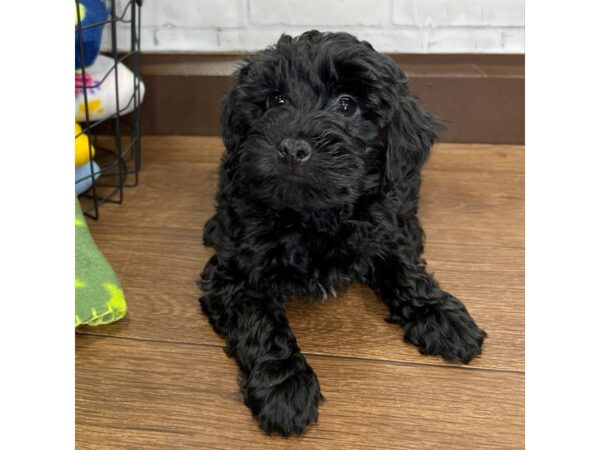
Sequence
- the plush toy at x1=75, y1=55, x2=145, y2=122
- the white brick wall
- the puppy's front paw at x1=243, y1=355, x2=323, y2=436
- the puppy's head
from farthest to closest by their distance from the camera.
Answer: the white brick wall, the plush toy at x1=75, y1=55, x2=145, y2=122, the puppy's head, the puppy's front paw at x1=243, y1=355, x2=323, y2=436

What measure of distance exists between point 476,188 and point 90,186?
1099 millimetres

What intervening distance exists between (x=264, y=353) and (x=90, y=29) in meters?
1.04

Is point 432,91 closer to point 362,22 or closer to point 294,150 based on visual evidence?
point 362,22

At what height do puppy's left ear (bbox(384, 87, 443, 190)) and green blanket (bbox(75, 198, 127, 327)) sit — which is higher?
puppy's left ear (bbox(384, 87, 443, 190))

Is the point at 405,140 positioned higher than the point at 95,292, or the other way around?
the point at 405,140

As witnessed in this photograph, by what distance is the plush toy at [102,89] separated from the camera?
1.76 meters

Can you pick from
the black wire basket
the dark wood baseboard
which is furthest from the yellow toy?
the dark wood baseboard

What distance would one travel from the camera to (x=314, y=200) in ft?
→ 3.79

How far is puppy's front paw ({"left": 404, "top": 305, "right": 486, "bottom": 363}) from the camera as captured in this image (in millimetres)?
1174

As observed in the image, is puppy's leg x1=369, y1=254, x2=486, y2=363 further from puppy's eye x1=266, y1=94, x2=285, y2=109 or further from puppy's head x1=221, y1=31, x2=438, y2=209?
puppy's eye x1=266, y1=94, x2=285, y2=109

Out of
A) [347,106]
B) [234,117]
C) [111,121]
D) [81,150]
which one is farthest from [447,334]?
[111,121]

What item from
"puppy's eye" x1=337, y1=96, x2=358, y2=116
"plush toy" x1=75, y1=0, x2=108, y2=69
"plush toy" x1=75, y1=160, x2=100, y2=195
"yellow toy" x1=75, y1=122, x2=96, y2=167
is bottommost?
"plush toy" x1=75, y1=160, x2=100, y2=195

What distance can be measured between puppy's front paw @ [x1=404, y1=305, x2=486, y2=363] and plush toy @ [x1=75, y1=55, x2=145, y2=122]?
104cm
